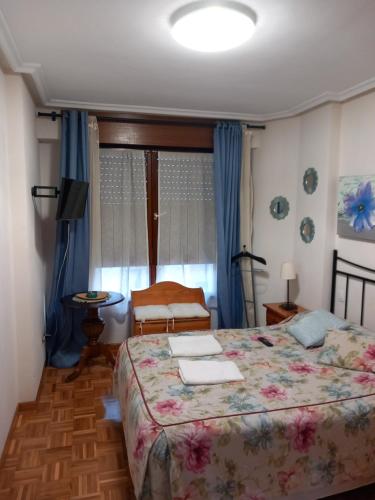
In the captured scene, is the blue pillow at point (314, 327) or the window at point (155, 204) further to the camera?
the window at point (155, 204)

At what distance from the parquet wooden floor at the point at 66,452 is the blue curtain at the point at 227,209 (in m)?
1.55

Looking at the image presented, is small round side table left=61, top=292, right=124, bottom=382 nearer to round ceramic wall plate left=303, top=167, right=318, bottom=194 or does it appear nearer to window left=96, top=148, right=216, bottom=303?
window left=96, top=148, right=216, bottom=303

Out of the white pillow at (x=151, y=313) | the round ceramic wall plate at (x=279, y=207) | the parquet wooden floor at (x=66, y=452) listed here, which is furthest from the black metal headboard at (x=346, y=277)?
the parquet wooden floor at (x=66, y=452)

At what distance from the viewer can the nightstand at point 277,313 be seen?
3.53 m

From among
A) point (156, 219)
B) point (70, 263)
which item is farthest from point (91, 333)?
point (156, 219)

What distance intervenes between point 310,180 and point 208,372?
227cm

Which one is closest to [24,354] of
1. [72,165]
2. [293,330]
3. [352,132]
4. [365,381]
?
[72,165]

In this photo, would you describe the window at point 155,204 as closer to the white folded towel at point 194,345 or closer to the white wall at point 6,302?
the white wall at point 6,302

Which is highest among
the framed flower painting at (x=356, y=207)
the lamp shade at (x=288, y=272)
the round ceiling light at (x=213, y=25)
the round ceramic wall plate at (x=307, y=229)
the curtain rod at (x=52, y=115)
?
the round ceiling light at (x=213, y=25)

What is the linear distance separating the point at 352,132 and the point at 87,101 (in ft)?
7.75

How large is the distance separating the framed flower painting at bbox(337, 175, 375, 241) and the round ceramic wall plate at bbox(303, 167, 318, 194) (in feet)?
1.04

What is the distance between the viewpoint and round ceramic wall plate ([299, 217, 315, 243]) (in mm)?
3672

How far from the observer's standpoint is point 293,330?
2.97m

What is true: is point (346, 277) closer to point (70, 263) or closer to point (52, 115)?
point (70, 263)
